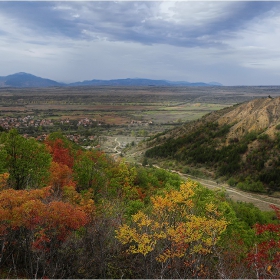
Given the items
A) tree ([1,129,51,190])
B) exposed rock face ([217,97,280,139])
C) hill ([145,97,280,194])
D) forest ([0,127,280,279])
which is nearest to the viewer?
forest ([0,127,280,279])

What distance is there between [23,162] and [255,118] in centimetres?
6209

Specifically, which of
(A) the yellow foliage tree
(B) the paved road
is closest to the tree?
(A) the yellow foliage tree

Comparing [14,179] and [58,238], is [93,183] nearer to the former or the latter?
[14,179]

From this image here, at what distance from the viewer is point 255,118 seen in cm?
7081

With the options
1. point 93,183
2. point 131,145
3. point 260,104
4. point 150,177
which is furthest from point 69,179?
point 260,104

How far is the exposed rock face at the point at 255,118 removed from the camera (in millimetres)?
67125

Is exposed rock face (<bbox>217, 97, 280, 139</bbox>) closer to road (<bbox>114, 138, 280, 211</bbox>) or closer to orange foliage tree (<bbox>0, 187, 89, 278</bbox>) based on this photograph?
road (<bbox>114, 138, 280, 211</bbox>)

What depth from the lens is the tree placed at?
24594mm

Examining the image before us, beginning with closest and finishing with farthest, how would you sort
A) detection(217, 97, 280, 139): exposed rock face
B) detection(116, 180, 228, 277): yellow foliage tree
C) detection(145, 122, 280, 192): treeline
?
detection(116, 180, 228, 277): yellow foliage tree, detection(145, 122, 280, 192): treeline, detection(217, 97, 280, 139): exposed rock face

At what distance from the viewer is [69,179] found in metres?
29.6

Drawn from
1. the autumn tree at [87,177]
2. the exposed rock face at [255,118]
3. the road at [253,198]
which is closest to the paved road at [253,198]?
the road at [253,198]

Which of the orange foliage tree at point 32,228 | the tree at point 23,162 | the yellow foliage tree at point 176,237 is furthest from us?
the tree at point 23,162

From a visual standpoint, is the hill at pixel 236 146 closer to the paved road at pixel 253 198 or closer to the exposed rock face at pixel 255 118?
the exposed rock face at pixel 255 118

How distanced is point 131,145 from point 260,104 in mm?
41215
